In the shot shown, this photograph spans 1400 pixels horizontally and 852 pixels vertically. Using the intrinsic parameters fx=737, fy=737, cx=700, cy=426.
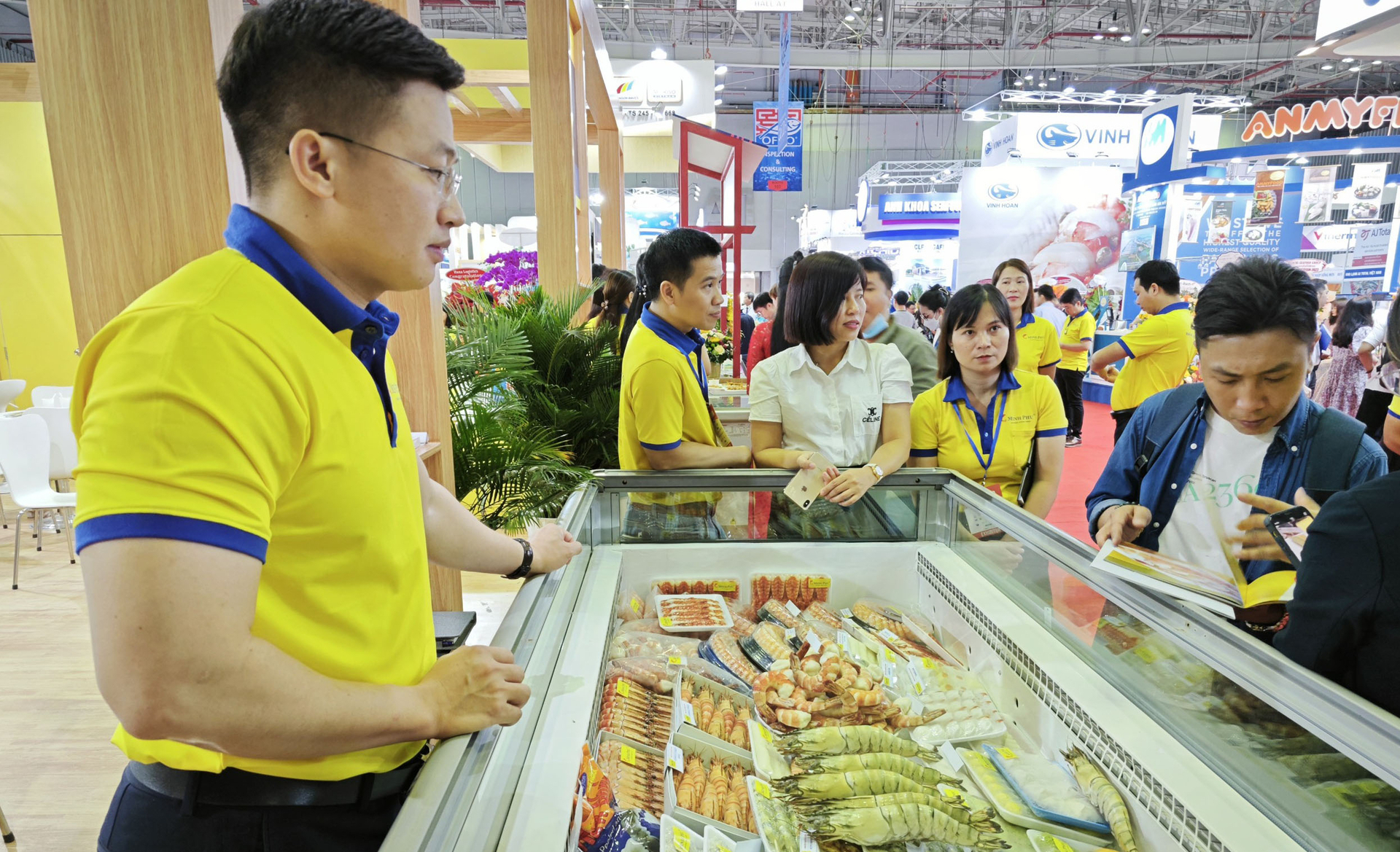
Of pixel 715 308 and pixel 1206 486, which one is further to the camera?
pixel 715 308

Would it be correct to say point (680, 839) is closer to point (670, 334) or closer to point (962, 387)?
point (670, 334)

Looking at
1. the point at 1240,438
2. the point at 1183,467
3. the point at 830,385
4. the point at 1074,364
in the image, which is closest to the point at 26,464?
the point at 830,385

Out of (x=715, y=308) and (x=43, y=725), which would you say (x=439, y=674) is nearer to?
(x=715, y=308)

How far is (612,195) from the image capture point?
10.4 metres

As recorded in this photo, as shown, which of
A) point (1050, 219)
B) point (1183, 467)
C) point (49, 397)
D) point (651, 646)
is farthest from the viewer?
point (1050, 219)

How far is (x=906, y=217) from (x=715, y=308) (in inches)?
678

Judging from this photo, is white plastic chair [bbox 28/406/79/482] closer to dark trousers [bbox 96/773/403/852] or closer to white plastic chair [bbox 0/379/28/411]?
white plastic chair [bbox 0/379/28/411]

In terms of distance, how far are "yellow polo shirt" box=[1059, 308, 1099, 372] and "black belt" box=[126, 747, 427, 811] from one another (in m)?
8.83

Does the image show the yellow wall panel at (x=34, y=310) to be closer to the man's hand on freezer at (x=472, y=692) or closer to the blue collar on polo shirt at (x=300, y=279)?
the blue collar on polo shirt at (x=300, y=279)

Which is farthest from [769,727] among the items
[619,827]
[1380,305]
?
[1380,305]

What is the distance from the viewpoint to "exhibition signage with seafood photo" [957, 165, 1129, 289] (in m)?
13.1

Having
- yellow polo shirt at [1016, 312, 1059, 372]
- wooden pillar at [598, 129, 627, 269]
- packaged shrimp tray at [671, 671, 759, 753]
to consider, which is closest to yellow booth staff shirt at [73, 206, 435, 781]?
packaged shrimp tray at [671, 671, 759, 753]

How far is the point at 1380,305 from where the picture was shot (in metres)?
9.59

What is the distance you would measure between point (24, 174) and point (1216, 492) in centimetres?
1149
